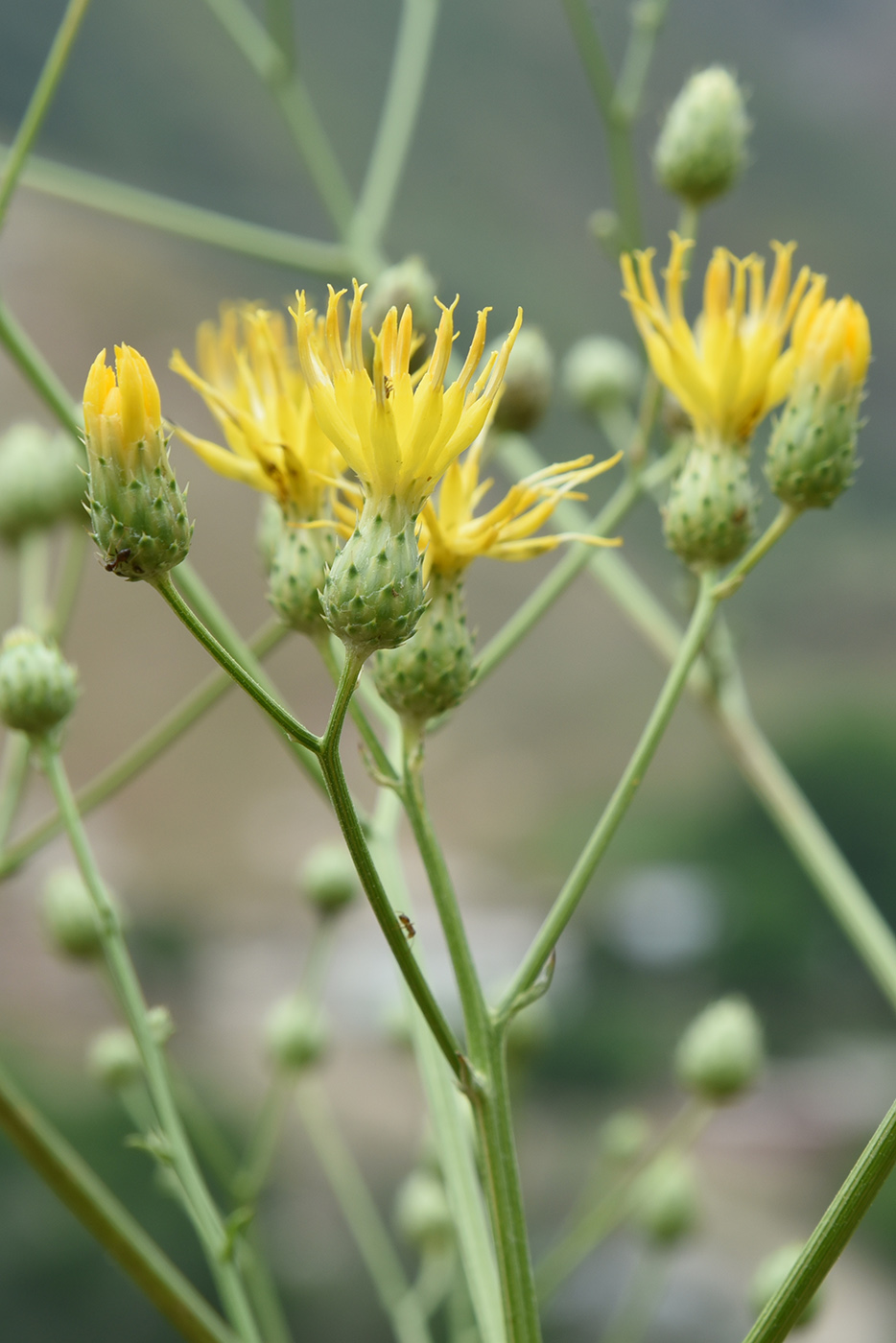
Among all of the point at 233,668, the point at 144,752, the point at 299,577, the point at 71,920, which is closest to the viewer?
the point at 233,668

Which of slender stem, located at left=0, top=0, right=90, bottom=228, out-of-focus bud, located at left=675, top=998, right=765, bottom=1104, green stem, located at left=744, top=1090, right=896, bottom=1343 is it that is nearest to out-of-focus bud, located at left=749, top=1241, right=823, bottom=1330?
out-of-focus bud, located at left=675, top=998, right=765, bottom=1104

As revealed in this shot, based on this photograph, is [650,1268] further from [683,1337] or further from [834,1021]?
[834,1021]

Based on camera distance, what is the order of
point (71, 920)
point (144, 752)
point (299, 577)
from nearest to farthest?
point (299, 577) < point (144, 752) < point (71, 920)

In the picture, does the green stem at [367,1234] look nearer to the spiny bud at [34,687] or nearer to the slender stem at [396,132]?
the spiny bud at [34,687]

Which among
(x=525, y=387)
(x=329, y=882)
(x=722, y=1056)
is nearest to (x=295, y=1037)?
(x=329, y=882)

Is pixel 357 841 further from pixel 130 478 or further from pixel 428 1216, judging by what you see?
pixel 428 1216

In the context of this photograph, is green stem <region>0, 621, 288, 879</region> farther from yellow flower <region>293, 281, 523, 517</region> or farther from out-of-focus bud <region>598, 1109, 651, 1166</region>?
out-of-focus bud <region>598, 1109, 651, 1166</region>

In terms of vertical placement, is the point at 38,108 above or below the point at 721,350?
above
